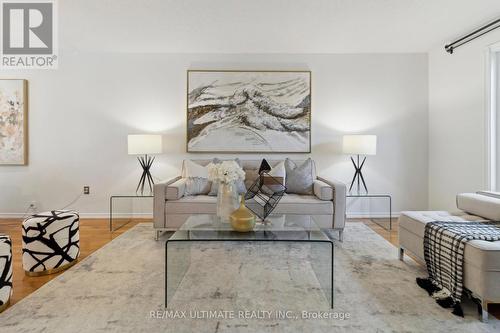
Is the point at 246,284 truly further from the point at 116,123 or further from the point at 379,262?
the point at 116,123

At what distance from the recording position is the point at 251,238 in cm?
188

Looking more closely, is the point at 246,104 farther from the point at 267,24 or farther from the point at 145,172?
the point at 145,172

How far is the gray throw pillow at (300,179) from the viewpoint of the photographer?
3480mm

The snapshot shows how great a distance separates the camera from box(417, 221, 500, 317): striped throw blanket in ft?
5.68

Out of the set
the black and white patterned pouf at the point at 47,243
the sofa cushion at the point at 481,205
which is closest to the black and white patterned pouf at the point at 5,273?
the black and white patterned pouf at the point at 47,243

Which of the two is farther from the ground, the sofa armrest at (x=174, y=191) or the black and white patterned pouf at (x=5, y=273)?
the sofa armrest at (x=174, y=191)

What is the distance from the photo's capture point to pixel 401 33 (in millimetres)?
3408

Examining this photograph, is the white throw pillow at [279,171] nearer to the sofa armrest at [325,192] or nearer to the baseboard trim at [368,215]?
the sofa armrest at [325,192]

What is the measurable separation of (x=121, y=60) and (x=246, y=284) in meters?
3.69

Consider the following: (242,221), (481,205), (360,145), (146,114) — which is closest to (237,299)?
(242,221)

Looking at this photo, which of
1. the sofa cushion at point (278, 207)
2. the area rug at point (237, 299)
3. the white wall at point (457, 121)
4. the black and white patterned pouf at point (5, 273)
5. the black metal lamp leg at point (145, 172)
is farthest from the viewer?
the black metal lamp leg at point (145, 172)

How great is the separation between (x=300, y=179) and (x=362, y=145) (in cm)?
97

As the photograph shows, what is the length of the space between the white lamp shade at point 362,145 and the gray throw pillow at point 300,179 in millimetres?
635

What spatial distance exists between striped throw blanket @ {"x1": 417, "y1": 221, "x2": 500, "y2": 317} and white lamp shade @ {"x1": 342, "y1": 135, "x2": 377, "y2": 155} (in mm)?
1629
